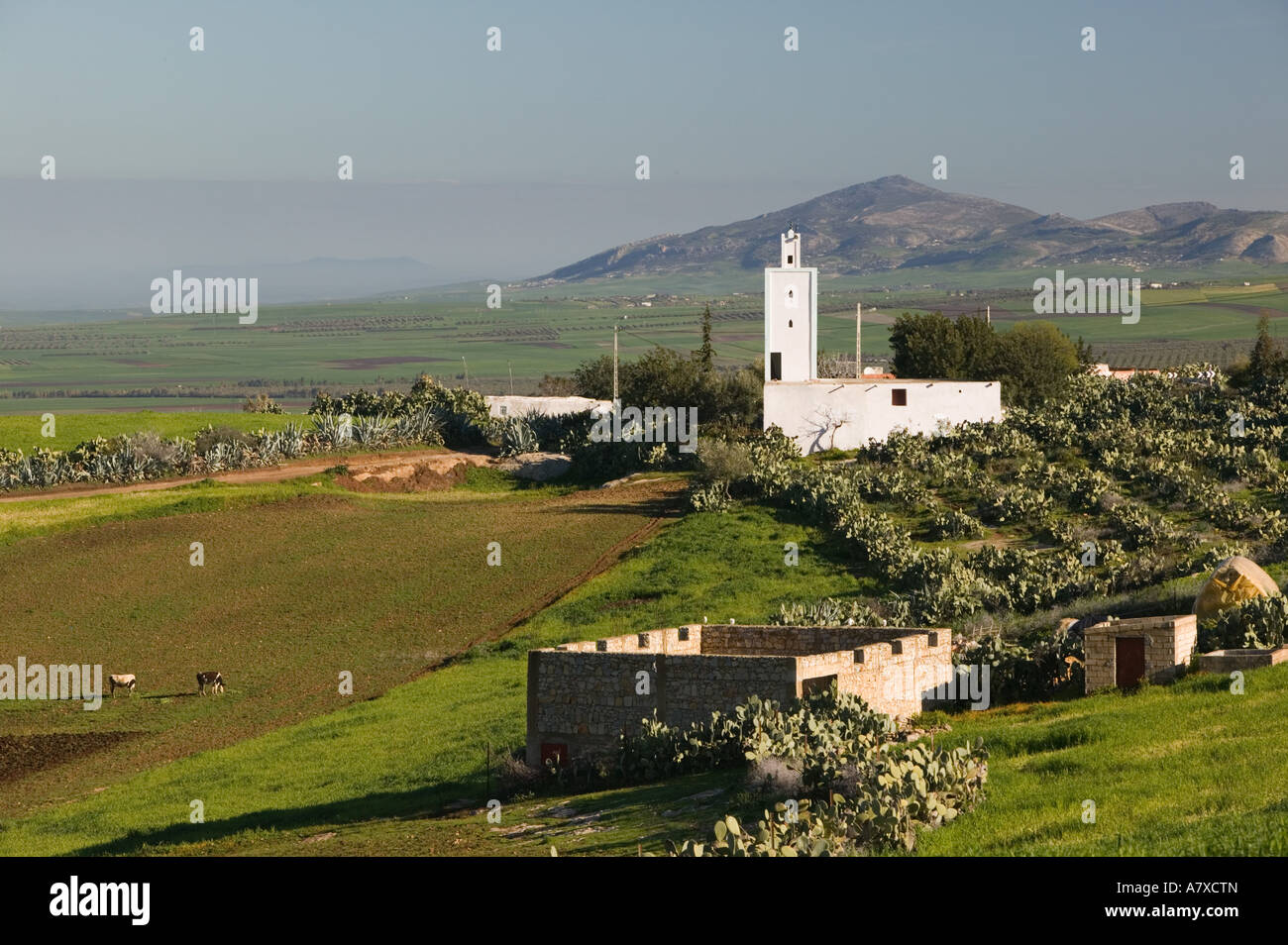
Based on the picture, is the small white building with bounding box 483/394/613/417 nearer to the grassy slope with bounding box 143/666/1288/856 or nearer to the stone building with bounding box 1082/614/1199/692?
the stone building with bounding box 1082/614/1199/692

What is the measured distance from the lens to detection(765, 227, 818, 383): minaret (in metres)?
56.6

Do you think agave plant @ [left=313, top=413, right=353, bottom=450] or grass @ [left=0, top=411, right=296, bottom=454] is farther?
grass @ [left=0, top=411, right=296, bottom=454]

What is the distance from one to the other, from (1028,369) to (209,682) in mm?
39386

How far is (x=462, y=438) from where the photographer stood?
58906 millimetres

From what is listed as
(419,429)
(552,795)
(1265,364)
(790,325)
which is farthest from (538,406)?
(552,795)

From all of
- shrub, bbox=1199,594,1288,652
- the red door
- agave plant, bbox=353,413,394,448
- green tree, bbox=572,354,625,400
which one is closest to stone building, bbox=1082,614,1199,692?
the red door

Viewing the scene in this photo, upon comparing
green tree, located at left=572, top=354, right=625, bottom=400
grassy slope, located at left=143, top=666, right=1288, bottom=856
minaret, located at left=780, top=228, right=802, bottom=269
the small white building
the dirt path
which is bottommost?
grassy slope, located at left=143, top=666, right=1288, bottom=856

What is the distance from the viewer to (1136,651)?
21969 millimetres

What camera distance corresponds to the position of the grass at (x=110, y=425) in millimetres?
57719

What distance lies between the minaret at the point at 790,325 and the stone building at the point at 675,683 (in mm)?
34376

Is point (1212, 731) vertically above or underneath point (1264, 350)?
underneath
